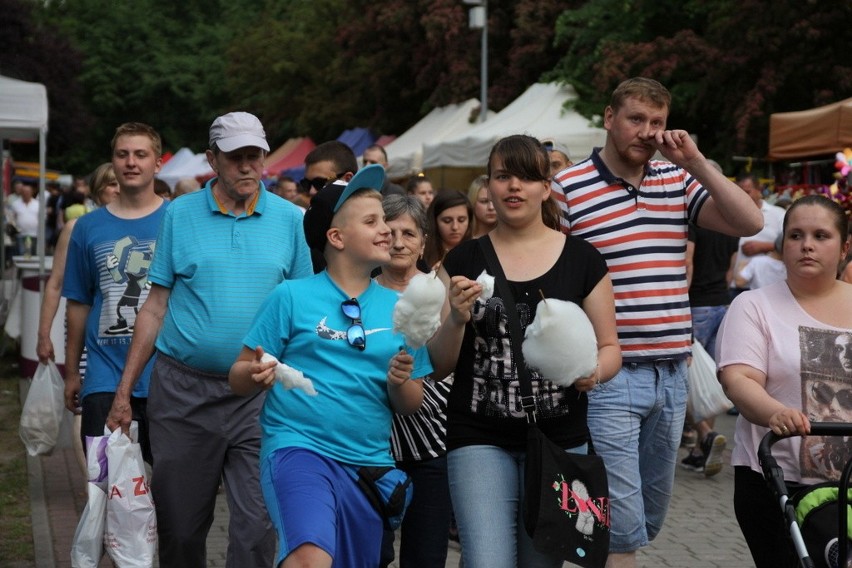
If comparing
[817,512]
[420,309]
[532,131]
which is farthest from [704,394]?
[532,131]

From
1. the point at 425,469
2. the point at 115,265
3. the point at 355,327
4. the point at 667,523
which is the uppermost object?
the point at 115,265

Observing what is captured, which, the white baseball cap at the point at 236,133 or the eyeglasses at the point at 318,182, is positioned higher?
the white baseball cap at the point at 236,133

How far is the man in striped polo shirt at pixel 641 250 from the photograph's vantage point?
495 centimetres

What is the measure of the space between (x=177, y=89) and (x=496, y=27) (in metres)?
31.9

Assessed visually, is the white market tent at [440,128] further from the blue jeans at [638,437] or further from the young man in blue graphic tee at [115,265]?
the blue jeans at [638,437]

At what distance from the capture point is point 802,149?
13477 millimetres

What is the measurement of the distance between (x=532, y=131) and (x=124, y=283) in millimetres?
14427

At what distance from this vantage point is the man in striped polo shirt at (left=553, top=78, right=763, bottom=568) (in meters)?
4.95

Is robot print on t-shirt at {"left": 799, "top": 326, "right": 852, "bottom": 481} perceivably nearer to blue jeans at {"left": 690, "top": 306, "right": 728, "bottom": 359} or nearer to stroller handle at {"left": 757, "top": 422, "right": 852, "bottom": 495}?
stroller handle at {"left": 757, "top": 422, "right": 852, "bottom": 495}

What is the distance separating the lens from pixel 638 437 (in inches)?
202

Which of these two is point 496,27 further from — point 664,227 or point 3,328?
point 664,227

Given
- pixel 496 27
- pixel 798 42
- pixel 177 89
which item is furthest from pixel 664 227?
pixel 177 89

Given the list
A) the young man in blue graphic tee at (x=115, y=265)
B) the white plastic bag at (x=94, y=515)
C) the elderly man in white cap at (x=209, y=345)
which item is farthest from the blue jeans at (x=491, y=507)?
the young man in blue graphic tee at (x=115, y=265)

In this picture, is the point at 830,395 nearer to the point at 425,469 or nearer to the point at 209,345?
the point at 425,469
